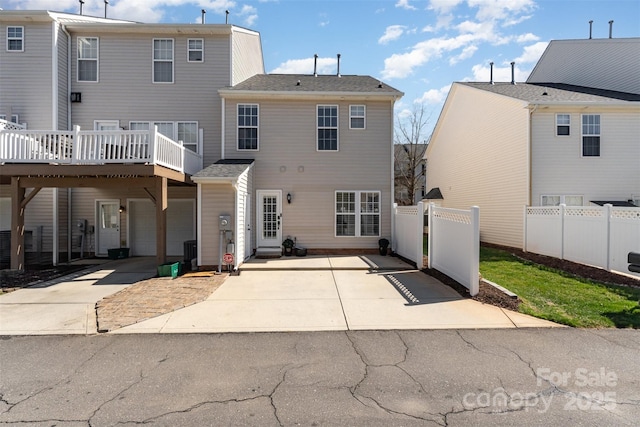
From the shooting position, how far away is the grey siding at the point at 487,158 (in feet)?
43.8

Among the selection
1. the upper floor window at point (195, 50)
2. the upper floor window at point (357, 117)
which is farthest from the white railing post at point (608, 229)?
the upper floor window at point (195, 50)

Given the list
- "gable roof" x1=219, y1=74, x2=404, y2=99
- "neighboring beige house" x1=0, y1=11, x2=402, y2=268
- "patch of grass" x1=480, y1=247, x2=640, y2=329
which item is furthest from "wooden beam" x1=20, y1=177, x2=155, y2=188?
"patch of grass" x1=480, y1=247, x2=640, y2=329

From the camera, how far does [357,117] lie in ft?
41.2

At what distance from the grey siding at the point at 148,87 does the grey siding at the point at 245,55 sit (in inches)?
17.1

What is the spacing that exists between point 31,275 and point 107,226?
12.4ft

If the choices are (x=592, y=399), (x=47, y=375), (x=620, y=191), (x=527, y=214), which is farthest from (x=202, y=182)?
(x=620, y=191)

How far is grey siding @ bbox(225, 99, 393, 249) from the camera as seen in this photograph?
12336mm

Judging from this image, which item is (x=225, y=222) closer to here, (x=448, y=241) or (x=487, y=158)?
(x=448, y=241)

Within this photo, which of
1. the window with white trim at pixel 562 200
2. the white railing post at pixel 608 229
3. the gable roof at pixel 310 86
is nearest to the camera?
the white railing post at pixel 608 229

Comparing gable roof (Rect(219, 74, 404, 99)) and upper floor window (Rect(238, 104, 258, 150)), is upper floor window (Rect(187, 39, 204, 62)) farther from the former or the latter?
upper floor window (Rect(238, 104, 258, 150))

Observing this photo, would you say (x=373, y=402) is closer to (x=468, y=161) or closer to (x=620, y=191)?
(x=620, y=191)

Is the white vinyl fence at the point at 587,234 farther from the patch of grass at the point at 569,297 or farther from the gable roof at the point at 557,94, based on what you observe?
the gable roof at the point at 557,94

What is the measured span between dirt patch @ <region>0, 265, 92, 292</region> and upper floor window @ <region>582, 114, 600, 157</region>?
18.8 metres

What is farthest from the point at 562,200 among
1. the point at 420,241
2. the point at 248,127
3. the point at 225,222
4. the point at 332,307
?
the point at 225,222
